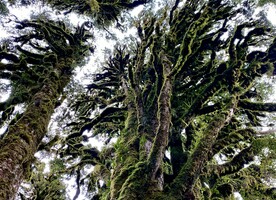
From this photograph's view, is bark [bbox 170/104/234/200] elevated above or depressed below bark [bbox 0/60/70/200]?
below

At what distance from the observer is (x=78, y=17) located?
43.8 feet

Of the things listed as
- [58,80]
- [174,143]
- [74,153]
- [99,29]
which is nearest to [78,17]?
[99,29]

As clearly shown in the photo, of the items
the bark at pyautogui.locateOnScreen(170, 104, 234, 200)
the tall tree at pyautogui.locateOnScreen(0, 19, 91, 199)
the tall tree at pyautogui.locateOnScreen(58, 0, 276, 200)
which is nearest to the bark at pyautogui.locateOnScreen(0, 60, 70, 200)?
the tall tree at pyautogui.locateOnScreen(0, 19, 91, 199)

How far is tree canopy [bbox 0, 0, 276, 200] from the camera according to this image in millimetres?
5742

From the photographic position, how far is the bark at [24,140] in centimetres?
603

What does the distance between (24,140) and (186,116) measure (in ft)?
13.3

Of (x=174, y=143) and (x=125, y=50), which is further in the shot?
(x=125, y=50)

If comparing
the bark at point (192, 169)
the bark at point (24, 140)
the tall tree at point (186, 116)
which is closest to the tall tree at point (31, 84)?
the bark at point (24, 140)

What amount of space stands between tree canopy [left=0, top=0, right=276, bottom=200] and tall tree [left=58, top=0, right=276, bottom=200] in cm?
3

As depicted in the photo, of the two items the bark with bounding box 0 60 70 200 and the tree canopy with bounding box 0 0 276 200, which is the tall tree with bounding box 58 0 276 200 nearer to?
the tree canopy with bounding box 0 0 276 200

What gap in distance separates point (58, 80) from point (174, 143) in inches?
186

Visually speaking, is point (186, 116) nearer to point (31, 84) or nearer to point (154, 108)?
point (154, 108)

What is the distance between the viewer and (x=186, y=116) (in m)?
7.66

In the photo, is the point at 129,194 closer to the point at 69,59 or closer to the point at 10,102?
the point at 10,102
